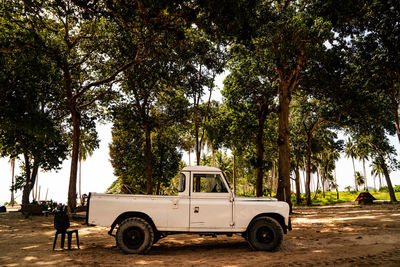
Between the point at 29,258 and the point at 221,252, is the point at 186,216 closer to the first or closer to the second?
the point at 221,252

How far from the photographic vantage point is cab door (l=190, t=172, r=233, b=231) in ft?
23.7

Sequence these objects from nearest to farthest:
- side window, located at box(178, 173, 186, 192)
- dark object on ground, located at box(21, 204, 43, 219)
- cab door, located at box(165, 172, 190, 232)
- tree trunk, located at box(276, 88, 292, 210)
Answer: cab door, located at box(165, 172, 190, 232), side window, located at box(178, 173, 186, 192), tree trunk, located at box(276, 88, 292, 210), dark object on ground, located at box(21, 204, 43, 219)

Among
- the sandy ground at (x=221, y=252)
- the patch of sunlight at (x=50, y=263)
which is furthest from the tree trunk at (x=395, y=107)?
the patch of sunlight at (x=50, y=263)

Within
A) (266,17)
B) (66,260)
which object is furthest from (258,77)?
(66,260)

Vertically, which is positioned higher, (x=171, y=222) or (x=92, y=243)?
(x=171, y=222)

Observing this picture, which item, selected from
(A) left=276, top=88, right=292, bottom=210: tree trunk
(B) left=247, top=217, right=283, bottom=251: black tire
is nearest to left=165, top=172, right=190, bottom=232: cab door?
(B) left=247, top=217, right=283, bottom=251: black tire

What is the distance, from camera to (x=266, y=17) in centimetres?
1362

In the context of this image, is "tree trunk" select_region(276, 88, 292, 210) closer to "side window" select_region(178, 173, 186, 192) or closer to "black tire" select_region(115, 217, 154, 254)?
"side window" select_region(178, 173, 186, 192)

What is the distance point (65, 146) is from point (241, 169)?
3578 cm

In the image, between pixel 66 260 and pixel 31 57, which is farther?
pixel 31 57

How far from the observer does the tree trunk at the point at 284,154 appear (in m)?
17.4

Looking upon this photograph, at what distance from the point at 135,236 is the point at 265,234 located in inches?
148

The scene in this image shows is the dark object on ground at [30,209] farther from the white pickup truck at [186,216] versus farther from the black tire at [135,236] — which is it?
the black tire at [135,236]

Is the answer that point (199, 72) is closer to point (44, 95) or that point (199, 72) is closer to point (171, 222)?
point (44, 95)
